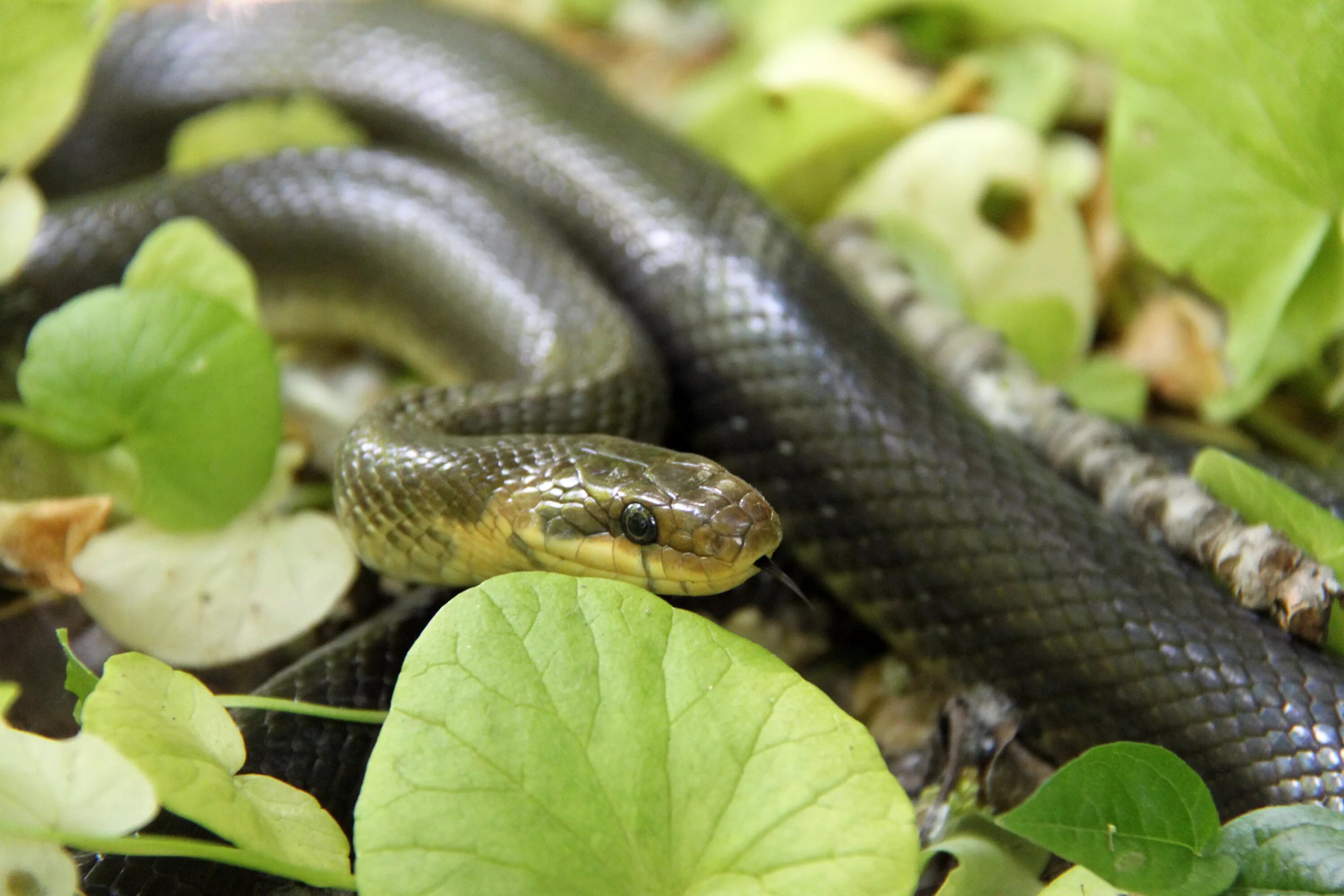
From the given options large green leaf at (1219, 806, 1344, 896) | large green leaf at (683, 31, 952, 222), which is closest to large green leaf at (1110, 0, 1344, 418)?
large green leaf at (683, 31, 952, 222)

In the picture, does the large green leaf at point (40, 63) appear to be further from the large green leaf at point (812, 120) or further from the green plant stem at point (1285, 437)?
the green plant stem at point (1285, 437)

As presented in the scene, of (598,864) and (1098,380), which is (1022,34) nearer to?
(1098,380)

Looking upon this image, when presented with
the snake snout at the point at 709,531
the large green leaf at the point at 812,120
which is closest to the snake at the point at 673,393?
the snake snout at the point at 709,531

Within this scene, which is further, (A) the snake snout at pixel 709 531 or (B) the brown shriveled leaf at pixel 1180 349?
(B) the brown shriveled leaf at pixel 1180 349

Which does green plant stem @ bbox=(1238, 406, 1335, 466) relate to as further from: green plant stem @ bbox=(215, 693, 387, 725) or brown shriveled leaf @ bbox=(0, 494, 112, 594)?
brown shriveled leaf @ bbox=(0, 494, 112, 594)

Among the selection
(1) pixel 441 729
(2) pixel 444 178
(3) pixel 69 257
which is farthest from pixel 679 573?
(3) pixel 69 257
